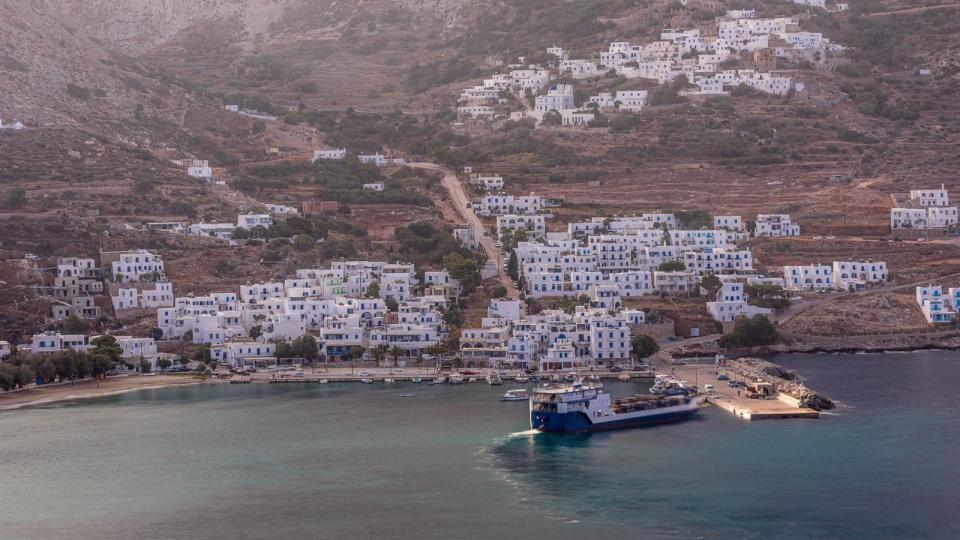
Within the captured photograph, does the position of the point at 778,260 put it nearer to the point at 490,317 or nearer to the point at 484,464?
the point at 490,317

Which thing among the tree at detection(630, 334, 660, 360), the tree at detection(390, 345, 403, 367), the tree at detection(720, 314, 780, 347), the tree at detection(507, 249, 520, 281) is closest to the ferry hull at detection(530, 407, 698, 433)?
the tree at detection(630, 334, 660, 360)

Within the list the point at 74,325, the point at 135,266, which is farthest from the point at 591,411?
the point at 135,266

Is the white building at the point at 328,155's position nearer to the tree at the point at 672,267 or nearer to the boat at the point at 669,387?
the tree at the point at 672,267

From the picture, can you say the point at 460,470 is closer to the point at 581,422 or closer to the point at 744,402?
the point at 581,422

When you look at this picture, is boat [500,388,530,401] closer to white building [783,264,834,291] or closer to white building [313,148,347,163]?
white building [783,264,834,291]

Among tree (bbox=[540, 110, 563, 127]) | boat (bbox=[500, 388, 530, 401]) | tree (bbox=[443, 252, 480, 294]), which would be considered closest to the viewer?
boat (bbox=[500, 388, 530, 401])

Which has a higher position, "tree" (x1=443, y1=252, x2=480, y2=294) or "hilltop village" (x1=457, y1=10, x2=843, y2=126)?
"hilltop village" (x1=457, y1=10, x2=843, y2=126)
